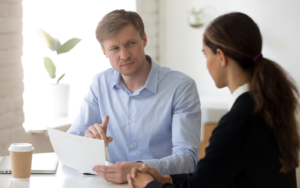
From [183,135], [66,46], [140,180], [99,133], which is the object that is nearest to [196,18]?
[66,46]

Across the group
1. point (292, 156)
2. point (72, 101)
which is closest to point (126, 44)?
point (292, 156)

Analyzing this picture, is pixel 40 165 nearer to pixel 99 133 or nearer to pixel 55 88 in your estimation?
pixel 99 133

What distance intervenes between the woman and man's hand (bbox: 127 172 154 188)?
143 millimetres

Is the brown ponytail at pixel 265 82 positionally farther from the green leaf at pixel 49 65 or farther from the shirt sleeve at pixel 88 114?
the green leaf at pixel 49 65

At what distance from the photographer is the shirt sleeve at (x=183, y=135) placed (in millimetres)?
1288

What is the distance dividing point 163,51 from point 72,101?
1302 millimetres

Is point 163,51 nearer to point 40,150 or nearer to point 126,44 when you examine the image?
point 40,150

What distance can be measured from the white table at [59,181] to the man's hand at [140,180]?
0.03m

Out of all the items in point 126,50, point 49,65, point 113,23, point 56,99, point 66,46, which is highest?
point 113,23

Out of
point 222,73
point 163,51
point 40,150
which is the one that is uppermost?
point 222,73

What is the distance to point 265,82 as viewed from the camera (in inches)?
37.3

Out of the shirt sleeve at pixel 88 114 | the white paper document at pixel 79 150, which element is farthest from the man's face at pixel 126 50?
the white paper document at pixel 79 150

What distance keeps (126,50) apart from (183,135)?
470mm

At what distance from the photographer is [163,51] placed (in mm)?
3742
